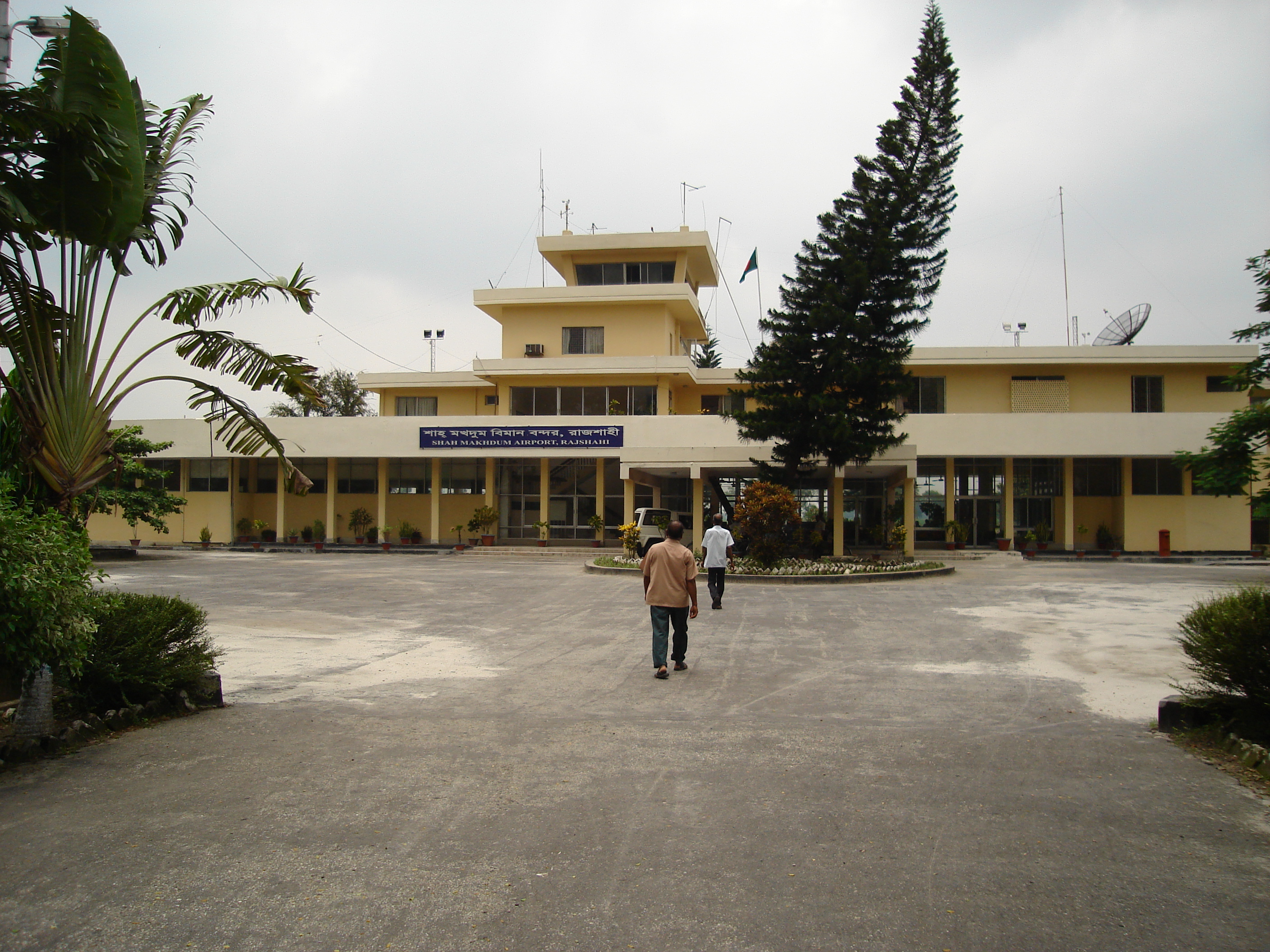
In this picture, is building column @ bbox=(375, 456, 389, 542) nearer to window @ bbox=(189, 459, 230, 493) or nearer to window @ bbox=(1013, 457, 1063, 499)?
Answer: window @ bbox=(189, 459, 230, 493)

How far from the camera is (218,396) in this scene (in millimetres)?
7566

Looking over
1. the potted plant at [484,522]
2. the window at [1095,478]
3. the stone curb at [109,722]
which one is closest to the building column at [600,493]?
the potted plant at [484,522]

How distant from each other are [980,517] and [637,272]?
1590cm

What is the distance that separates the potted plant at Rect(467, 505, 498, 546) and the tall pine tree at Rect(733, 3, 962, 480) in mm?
11771

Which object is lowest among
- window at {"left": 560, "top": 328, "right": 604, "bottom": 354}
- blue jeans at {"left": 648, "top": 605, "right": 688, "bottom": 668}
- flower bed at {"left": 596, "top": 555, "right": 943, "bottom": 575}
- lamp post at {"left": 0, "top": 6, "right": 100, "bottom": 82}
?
flower bed at {"left": 596, "top": 555, "right": 943, "bottom": 575}

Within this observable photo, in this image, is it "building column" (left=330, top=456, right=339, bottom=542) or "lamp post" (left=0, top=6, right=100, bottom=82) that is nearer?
"lamp post" (left=0, top=6, right=100, bottom=82)

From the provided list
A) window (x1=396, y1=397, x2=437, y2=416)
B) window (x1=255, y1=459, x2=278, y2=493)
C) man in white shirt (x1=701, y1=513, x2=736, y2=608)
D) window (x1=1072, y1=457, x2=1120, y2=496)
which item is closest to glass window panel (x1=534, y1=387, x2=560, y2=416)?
window (x1=396, y1=397, x2=437, y2=416)

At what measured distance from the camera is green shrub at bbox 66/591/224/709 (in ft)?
22.0

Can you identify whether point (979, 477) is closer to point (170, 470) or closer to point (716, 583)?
point (716, 583)

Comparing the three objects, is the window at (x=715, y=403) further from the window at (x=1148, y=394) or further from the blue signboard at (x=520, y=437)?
the window at (x=1148, y=394)

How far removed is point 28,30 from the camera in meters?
6.44

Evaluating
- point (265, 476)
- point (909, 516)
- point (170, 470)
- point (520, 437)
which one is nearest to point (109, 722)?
point (909, 516)

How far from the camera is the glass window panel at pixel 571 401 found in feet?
107

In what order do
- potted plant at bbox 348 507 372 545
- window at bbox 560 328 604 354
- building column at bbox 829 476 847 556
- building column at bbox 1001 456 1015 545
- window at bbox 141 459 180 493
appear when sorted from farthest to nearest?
window at bbox 141 459 180 493
potted plant at bbox 348 507 372 545
window at bbox 560 328 604 354
building column at bbox 1001 456 1015 545
building column at bbox 829 476 847 556
